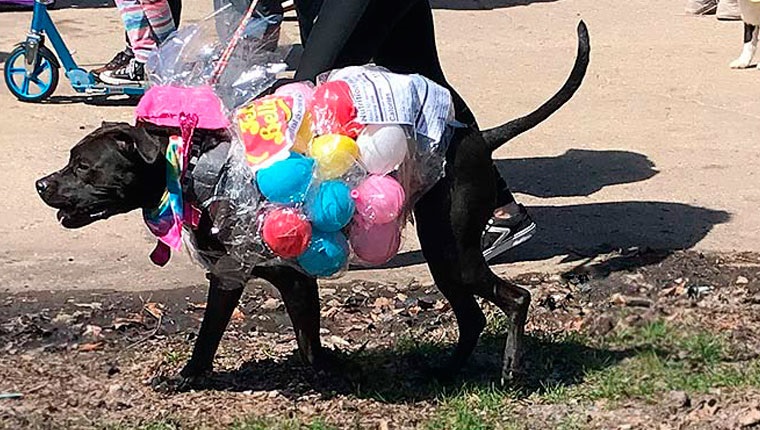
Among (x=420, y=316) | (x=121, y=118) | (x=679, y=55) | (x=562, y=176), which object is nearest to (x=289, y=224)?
(x=420, y=316)

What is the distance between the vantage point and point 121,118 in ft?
25.8

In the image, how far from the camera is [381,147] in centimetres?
381

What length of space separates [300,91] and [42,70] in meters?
4.69

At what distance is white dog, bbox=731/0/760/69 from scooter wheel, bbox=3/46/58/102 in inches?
183

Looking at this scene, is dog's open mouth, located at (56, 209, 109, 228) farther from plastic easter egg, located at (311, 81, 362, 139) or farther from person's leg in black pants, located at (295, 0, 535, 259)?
person's leg in black pants, located at (295, 0, 535, 259)

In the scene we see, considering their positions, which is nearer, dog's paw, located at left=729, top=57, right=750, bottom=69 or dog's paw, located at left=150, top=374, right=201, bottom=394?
dog's paw, located at left=150, top=374, right=201, bottom=394

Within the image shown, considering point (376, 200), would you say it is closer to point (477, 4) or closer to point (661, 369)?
point (661, 369)

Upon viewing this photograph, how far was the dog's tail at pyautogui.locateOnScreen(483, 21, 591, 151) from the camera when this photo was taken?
4379 mm

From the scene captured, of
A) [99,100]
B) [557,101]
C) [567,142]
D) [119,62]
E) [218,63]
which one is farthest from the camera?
[119,62]

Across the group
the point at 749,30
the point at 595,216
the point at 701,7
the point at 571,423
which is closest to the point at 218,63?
the point at 571,423

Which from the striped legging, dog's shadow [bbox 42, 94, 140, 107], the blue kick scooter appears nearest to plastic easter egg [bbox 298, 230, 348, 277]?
the striped legging

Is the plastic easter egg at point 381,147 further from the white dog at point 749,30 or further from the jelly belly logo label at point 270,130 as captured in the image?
the white dog at point 749,30

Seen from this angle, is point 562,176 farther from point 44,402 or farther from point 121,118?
point 44,402

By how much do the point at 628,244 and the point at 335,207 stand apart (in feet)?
8.14
